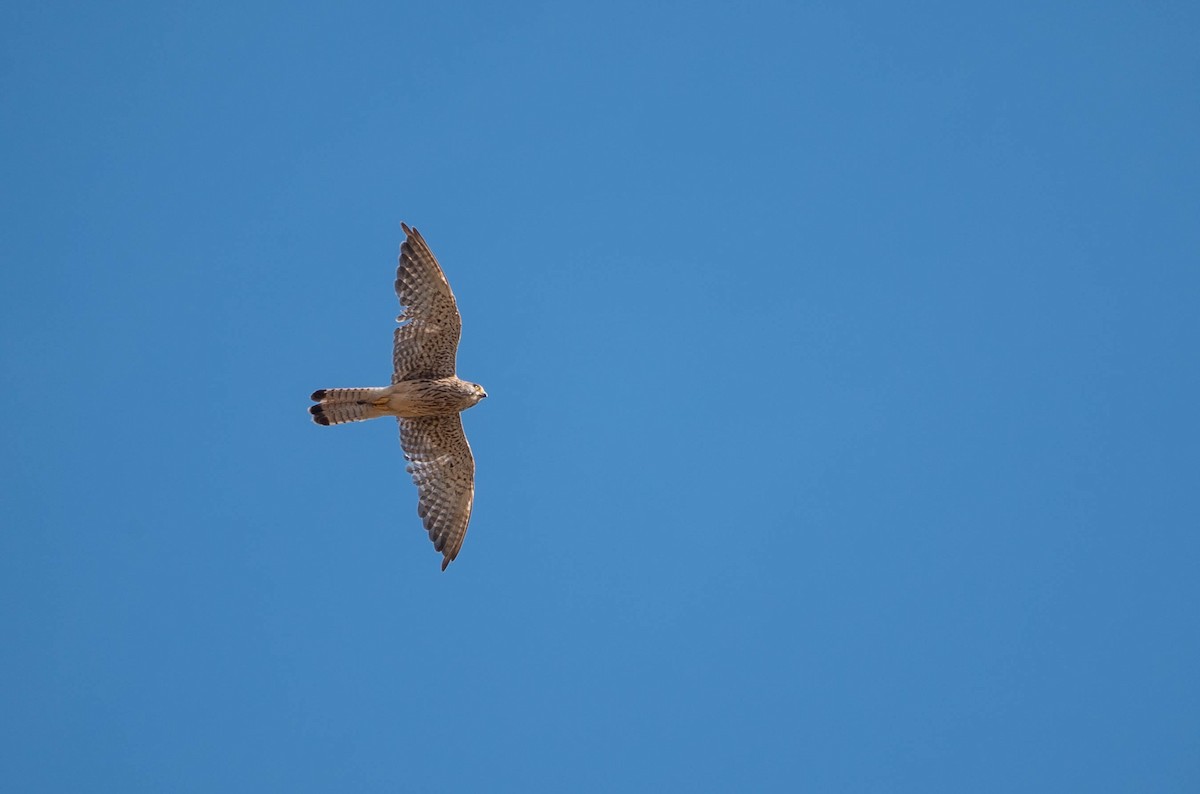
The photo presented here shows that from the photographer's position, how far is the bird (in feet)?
50.6

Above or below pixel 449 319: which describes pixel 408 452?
below

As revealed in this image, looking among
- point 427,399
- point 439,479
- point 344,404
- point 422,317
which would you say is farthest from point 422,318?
point 439,479

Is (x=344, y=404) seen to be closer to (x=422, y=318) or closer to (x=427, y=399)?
(x=427, y=399)

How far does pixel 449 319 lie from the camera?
1555 cm

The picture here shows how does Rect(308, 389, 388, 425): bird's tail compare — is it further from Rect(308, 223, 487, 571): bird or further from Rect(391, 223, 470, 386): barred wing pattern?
Rect(391, 223, 470, 386): barred wing pattern

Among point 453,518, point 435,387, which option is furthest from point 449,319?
point 453,518

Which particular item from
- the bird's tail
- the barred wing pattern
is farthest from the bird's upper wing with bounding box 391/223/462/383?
the bird's tail

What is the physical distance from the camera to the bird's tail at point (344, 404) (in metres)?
15.4

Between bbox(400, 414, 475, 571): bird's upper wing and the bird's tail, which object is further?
bbox(400, 414, 475, 571): bird's upper wing

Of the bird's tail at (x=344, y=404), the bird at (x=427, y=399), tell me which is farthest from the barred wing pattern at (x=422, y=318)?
the bird's tail at (x=344, y=404)

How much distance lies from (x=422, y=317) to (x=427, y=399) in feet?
3.03

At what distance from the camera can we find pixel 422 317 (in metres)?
15.6

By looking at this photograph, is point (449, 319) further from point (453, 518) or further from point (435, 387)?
point (453, 518)

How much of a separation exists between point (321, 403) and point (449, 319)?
5.57ft
